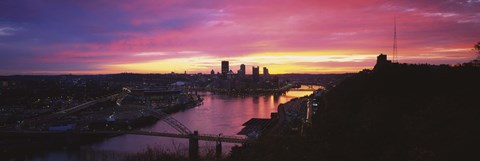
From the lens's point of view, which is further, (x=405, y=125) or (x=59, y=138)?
(x=59, y=138)

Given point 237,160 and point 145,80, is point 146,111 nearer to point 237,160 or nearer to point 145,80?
point 237,160

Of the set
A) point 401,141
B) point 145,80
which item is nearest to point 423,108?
point 401,141

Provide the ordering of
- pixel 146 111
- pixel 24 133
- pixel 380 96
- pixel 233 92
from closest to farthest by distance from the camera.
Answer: pixel 380 96
pixel 24 133
pixel 146 111
pixel 233 92

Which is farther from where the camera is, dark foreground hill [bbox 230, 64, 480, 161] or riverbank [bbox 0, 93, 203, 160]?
riverbank [bbox 0, 93, 203, 160]

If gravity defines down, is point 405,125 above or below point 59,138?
above

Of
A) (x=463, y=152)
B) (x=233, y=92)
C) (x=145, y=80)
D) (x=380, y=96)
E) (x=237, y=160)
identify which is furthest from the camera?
(x=145, y=80)

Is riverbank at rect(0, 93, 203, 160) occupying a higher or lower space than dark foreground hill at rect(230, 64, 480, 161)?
lower

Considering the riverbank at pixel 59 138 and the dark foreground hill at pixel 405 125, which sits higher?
the dark foreground hill at pixel 405 125

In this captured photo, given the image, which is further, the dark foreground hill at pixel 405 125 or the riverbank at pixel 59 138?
the riverbank at pixel 59 138
